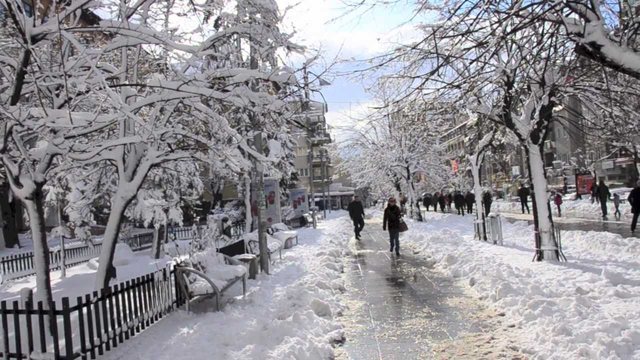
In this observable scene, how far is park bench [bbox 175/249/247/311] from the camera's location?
26.9 ft

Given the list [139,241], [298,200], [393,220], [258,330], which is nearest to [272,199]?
[139,241]

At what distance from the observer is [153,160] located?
29.0ft

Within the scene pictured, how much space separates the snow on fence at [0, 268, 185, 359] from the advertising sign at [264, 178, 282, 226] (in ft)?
54.1

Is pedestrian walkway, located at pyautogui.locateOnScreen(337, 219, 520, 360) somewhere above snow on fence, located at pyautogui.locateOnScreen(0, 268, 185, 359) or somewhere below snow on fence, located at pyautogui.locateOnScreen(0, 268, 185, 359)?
below

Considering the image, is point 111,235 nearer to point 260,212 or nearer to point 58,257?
point 260,212

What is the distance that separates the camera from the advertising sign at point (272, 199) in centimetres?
2503

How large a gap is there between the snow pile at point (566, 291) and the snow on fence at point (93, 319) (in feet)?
15.4

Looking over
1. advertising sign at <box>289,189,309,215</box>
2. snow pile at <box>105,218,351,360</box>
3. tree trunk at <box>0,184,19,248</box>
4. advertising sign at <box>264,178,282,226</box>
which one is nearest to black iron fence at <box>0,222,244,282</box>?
advertising sign at <box>264,178,282,226</box>

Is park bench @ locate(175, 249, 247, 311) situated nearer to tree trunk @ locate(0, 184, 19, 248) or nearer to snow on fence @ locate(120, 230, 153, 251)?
snow on fence @ locate(120, 230, 153, 251)

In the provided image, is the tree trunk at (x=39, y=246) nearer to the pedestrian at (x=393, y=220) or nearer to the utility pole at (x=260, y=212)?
the utility pole at (x=260, y=212)

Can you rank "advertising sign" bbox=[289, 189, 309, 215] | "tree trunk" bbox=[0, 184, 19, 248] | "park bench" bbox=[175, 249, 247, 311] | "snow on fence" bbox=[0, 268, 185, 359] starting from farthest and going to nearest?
1. "advertising sign" bbox=[289, 189, 309, 215]
2. "tree trunk" bbox=[0, 184, 19, 248]
3. "park bench" bbox=[175, 249, 247, 311]
4. "snow on fence" bbox=[0, 268, 185, 359]

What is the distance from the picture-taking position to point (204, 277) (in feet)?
26.4

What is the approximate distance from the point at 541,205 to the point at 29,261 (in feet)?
49.4

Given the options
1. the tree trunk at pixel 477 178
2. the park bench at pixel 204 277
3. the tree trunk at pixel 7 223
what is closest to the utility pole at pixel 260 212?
the park bench at pixel 204 277
